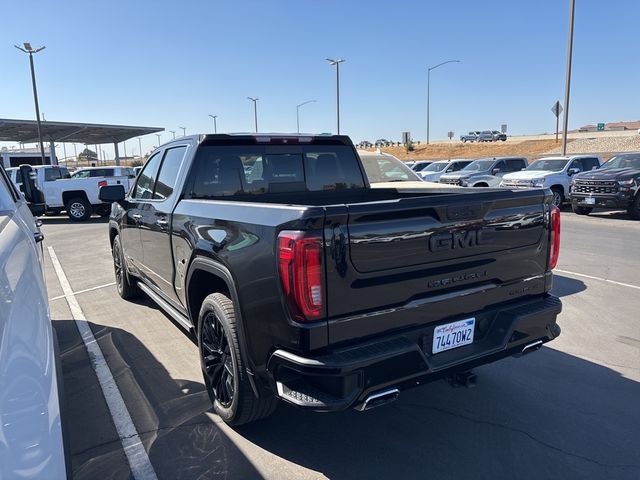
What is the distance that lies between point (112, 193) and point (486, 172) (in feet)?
57.5

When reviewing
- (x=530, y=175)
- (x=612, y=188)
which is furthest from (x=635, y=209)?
(x=530, y=175)

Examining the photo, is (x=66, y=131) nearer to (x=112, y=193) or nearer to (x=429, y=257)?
(x=112, y=193)

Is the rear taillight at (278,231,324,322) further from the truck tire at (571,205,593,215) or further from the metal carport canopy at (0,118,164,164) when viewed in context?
the metal carport canopy at (0,118,164,164)

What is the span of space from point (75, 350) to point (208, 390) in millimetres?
2022

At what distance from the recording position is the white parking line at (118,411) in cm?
297

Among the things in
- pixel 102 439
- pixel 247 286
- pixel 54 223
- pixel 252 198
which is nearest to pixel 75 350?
pixel 102 439

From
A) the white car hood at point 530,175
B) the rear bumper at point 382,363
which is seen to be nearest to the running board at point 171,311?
the rear bumper at point 382,363

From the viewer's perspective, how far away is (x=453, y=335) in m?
2.93

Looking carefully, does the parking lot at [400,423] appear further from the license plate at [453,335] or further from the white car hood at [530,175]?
the white car hood at [530,175]

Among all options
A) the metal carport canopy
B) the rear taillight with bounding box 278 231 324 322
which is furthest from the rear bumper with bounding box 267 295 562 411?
the metal carport canopy

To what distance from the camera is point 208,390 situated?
360 cm

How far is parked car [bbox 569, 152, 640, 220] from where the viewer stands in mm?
13578

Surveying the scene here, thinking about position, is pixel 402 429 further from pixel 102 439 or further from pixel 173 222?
pixel 173 222

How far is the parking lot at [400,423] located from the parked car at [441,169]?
60.9 feet
